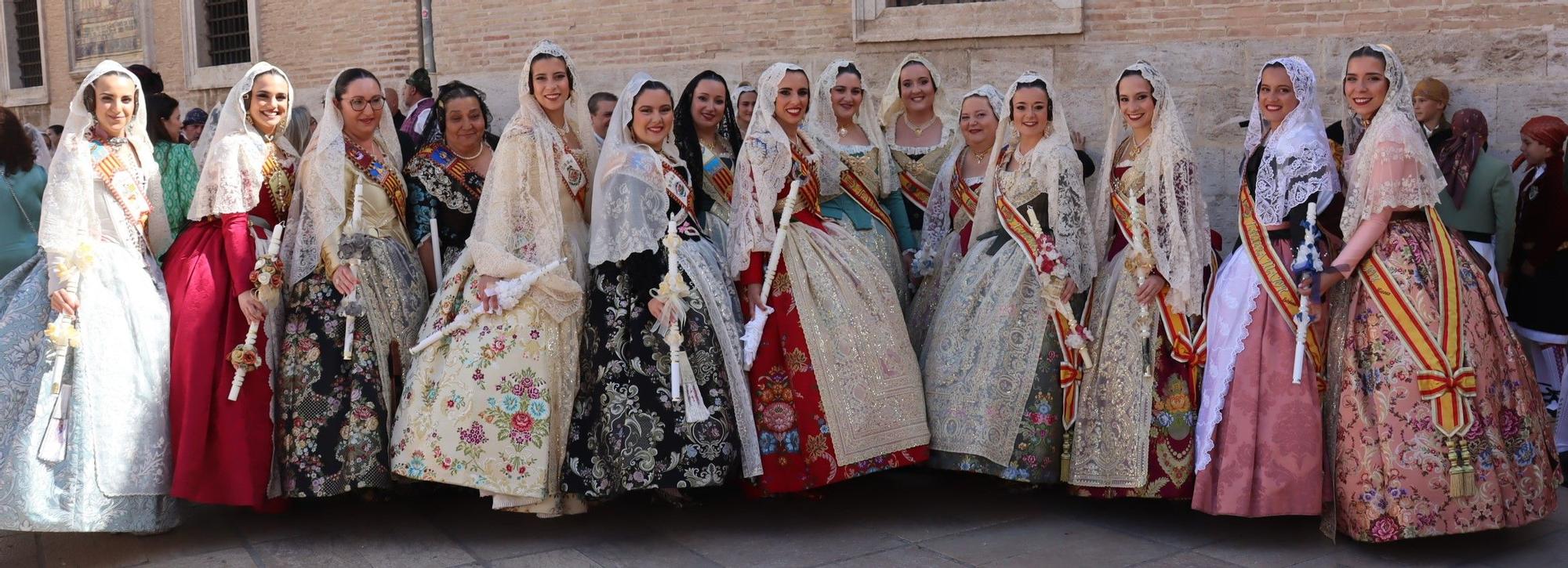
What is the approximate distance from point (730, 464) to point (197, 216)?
2132 millimetres

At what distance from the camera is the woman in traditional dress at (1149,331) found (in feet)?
15.0

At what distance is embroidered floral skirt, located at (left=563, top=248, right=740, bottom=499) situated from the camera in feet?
14.7

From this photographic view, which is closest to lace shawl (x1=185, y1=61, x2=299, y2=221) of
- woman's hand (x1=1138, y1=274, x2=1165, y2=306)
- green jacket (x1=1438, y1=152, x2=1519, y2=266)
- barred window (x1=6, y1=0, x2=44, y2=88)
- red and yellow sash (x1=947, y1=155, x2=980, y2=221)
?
red and yellow sash (x1=947, y1=155, x2=980, y2=221)

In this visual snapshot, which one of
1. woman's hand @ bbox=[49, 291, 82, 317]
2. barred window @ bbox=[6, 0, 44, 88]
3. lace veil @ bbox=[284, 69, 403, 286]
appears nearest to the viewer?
woman's hand @ bbox=[49, 291, 82, 317]

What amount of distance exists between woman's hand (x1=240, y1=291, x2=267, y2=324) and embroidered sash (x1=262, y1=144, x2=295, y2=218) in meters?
0.40

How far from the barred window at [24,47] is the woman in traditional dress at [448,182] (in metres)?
11.6

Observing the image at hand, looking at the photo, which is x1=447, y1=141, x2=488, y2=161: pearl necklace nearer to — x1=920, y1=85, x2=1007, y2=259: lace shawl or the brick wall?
x1=920, y1=85, x2=1007, y2=259: lace shawl

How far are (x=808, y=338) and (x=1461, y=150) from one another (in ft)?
10.6

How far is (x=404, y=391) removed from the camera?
4668mm

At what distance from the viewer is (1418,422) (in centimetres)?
416

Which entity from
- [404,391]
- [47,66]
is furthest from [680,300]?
[47,66]

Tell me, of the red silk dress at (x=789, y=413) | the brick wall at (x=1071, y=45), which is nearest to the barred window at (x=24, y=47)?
the brick wall at (x=1071, y=45)

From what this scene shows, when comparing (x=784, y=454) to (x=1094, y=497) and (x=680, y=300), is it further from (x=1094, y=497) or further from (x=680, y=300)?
(x=1094, y=497)

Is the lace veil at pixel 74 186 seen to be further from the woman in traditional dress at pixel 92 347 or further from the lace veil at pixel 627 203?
the lace veil at pixel 627 203
